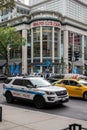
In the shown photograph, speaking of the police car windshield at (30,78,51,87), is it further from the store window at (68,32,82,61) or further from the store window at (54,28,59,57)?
the store window at (68,32,82,61)

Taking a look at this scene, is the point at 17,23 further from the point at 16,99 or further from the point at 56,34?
the point at 16,99

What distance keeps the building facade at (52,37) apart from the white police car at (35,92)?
147ft

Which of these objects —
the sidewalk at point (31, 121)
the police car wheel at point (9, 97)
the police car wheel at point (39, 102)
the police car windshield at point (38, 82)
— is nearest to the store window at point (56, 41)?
the police car wheel at point (9, 97)

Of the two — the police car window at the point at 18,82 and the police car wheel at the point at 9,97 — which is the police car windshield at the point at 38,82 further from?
the police car wheel at the point at 9,97

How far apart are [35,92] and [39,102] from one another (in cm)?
59

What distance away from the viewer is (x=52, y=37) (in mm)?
67125

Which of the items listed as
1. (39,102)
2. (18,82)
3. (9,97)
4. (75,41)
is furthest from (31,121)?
(75,41)

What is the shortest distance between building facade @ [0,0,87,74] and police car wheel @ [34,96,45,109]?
152ft

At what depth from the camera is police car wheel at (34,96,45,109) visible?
14.9 metres

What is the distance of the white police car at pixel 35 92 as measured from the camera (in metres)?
14.8

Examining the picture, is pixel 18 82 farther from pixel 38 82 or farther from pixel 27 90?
pixel 38 82

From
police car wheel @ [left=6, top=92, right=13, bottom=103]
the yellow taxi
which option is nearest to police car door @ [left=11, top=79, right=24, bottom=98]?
police car wheel @ [left=6, top=92, right=13, bottom=103]

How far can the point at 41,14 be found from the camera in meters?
67.2

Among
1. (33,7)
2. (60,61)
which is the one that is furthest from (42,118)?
(33,7)
